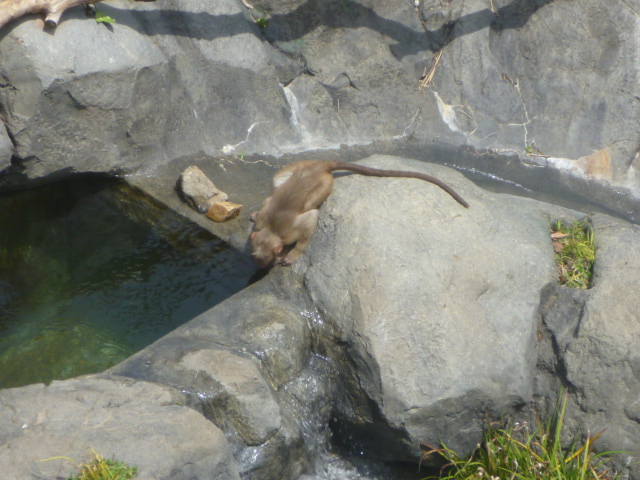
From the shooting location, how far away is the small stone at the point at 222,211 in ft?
25.9

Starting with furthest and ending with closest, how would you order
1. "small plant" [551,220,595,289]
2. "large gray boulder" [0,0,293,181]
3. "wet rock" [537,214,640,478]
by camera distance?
"large gray boulder" [0,0,293,181] < "small plant" [551,220,595,289] < "wet rock" [537,214,640,478]

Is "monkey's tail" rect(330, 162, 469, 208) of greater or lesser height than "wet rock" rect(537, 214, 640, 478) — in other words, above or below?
above

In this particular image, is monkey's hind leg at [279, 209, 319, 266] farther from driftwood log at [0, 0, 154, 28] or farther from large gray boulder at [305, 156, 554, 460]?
driftwood log at [0, 0, 154, 28]

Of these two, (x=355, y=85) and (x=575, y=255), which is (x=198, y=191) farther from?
(x=575, y=255)

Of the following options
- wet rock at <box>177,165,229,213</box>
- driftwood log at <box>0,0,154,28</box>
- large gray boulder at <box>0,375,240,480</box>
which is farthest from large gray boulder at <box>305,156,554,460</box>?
driftwood log at <box>0,0,154,28</box>

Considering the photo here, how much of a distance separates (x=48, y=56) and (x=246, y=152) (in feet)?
8.98

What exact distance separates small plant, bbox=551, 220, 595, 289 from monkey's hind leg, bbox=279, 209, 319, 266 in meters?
2.31

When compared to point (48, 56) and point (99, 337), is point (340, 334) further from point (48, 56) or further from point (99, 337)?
point (48, 56)

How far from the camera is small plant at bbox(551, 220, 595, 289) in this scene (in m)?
6.41

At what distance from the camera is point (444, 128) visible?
1007 cm

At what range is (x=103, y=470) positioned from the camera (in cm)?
401

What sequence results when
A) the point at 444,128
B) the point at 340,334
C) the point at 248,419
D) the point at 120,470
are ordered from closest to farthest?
the point at 120,470 → the point at 248,419 → the point at 340,334 → the point at 444,128

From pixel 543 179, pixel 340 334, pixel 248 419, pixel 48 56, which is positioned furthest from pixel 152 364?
pixel 543 179

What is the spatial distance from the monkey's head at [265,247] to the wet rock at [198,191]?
4.37 ft
